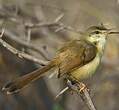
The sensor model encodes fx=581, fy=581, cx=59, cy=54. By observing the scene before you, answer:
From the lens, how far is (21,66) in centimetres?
643

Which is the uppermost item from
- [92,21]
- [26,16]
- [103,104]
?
[26,16]

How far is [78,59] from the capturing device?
510cm

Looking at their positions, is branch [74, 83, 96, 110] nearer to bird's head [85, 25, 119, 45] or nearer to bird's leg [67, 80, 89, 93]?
bird's leg [67, 80, 89, 93]

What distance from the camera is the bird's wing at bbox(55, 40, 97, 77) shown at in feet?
16.4

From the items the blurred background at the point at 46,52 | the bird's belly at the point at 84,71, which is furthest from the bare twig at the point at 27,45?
the bird's belly at the point at 84,71

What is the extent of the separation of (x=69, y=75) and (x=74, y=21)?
11.9ft

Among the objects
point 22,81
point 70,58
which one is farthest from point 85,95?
point 70,58

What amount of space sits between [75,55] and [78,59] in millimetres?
49

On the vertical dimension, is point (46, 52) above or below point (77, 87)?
above

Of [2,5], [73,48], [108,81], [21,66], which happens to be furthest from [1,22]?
[73,48]

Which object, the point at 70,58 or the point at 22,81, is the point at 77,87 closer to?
the point at 70,58

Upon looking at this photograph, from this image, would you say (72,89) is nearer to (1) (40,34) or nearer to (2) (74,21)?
(1) (40,34)

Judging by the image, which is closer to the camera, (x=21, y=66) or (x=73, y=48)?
(x=73, y=48)

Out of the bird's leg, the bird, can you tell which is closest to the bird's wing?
the bird
